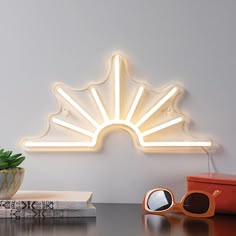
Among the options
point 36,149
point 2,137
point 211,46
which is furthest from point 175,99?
point 2,137

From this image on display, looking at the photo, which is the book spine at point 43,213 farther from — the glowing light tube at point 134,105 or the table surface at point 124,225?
the glowing light tube at point 134,105

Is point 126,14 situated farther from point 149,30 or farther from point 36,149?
point 36,149

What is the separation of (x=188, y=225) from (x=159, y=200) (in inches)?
5.7

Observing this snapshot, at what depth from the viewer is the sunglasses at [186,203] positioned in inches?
40.3

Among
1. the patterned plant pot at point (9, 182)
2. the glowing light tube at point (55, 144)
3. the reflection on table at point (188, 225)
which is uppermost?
the glowing light tube at point (55, 144)

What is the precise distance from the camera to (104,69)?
1.28 meters

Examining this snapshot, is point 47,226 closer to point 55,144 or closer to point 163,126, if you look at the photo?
point 55,144

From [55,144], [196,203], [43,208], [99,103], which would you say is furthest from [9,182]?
[196,203]

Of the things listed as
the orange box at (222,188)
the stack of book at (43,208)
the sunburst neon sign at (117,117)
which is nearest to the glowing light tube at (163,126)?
the sunburst neon sign at (117,117)

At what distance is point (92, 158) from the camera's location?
4.11ft

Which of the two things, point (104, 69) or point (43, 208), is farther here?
point (104, 69)

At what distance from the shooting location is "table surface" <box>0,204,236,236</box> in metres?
0.86

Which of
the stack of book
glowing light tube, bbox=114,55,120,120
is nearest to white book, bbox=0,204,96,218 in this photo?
the stack of book

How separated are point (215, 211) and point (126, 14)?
677mm
